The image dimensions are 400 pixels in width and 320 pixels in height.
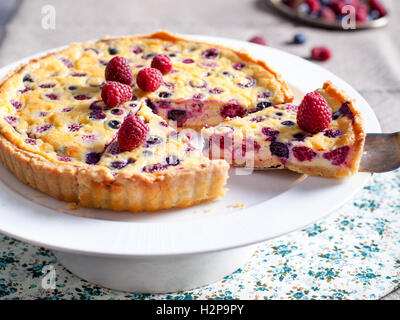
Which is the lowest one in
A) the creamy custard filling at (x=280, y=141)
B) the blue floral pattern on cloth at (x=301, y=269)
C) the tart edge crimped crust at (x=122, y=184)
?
the blue floral pattern on cloth at (x=301, y=269)

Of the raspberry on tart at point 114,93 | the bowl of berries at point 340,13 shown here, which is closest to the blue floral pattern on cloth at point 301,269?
the raspberry on tart at point 114,93

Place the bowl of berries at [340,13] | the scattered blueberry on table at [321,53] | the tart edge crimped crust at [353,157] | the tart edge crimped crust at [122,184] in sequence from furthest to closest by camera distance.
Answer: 1. the bowl of berries at [340,13]
2. the scattered blueberry on table at [321,53]
3. the tart edge crimped crust at [353,157]
4. the tart edge crimped crust at [122,184]

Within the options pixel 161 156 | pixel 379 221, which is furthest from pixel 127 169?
pixel 379 221

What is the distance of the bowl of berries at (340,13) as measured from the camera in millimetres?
6473

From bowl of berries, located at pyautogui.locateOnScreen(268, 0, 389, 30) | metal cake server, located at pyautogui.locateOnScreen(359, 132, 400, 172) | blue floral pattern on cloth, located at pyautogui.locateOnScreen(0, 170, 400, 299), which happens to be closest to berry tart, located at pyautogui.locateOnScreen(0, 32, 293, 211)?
blue floral pattern on cloth, located at pyautogui.locateOnScreen(0, 170, 400, 299)

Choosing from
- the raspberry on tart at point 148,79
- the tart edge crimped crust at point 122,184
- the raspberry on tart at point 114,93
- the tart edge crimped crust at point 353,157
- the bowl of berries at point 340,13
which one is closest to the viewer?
the tart edge crimped crust at point 122,184

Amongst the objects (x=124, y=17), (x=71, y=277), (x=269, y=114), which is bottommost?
(x=71, y=277)

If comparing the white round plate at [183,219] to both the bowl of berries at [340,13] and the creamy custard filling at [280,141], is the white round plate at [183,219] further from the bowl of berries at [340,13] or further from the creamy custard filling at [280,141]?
the bowl of berries at [340,13]

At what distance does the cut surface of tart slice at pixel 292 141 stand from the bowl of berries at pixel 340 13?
10.1ft

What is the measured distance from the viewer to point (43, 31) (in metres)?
6.46

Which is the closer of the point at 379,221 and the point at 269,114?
the point at 269,114

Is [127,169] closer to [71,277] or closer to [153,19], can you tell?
[71,277]

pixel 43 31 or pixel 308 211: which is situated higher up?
pixel 308 211
